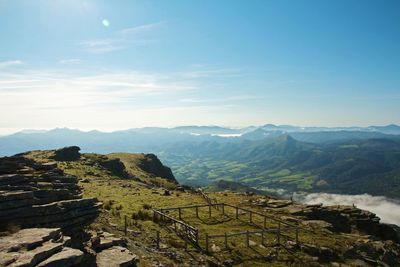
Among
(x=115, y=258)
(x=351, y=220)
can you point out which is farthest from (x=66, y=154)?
(x=115, y=258)

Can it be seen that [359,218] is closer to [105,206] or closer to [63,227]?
[105,206]

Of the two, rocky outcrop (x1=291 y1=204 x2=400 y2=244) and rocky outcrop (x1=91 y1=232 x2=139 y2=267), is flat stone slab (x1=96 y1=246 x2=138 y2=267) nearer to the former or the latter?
rocky outcrop (x1=91 y1=232 x2=139 y2=267)

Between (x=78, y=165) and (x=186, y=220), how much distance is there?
150 feet

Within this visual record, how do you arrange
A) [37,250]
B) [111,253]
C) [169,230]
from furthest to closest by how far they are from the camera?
[169,230], [111,253], [37,250]

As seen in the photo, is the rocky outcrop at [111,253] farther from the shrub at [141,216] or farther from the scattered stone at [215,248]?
the shrub at [141,216]

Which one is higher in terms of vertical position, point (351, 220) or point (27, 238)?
point (27, 238)

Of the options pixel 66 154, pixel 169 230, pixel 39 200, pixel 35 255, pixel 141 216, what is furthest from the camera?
pixel 66 154

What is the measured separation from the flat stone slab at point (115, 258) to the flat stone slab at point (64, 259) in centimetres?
248

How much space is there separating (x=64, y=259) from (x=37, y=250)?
1.50m

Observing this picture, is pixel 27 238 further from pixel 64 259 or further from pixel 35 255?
pixel 64 259

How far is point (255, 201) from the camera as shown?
6166 cm

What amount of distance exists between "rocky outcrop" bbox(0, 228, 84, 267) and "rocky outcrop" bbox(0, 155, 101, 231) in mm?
1687

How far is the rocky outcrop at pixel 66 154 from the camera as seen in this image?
88.4 meters

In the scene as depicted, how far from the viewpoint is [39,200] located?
24938 mm
